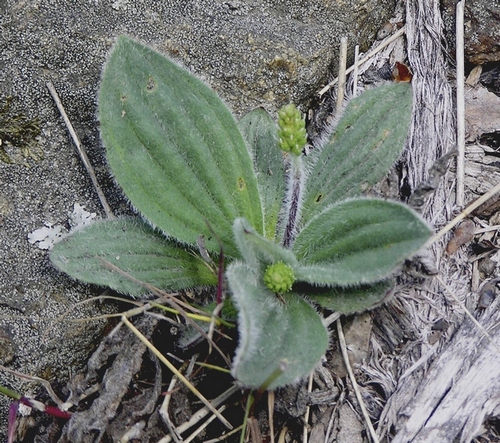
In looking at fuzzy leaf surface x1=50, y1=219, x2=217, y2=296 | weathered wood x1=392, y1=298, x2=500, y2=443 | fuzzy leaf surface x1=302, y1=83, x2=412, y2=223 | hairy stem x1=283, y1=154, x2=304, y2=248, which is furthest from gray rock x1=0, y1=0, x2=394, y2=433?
weathered wood x1=392, y1=298, x2=500, y2=443

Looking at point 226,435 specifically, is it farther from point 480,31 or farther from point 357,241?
point 480,31

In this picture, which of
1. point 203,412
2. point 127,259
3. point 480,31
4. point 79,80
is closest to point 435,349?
point 203,412

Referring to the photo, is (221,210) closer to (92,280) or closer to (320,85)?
(92,280)

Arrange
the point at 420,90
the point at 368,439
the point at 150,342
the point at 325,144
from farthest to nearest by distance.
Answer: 1. the point at 420,90
2. the point at 325,144
3. the point at 150,342
4. the point at 368,439

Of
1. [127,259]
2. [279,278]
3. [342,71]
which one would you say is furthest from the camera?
[342,71]

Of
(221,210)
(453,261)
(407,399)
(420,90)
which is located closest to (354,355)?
(407,399)
